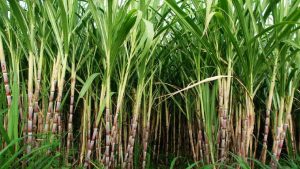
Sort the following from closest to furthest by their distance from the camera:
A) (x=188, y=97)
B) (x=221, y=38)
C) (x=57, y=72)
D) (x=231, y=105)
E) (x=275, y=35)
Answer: (x=275, y=35) < (x=57, y=72) < (x=221, y=38) < (x=231, y=105) < (x=188, y=97)

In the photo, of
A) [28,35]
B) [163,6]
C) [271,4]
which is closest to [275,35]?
[271,4]

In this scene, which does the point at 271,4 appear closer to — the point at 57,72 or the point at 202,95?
the point at 202,95

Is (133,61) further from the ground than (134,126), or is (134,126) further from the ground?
(133,61)

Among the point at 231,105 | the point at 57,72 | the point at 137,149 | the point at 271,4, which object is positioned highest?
the point at 271,4

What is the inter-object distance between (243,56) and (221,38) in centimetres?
20

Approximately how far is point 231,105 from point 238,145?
0.74 ft

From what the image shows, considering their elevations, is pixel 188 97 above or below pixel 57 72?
below

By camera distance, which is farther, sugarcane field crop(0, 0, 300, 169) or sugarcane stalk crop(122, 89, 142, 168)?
sugarcane stalk crop(122, 89, 142, 168)

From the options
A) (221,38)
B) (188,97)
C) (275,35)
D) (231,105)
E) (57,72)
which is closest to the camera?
(275,35)

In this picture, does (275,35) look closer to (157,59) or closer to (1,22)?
(157,59)

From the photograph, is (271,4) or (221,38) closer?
(271,4)

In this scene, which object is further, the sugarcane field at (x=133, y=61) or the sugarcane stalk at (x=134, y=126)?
the sugarcane stalk at (x=134, y=126)

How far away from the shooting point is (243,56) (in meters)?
1.36

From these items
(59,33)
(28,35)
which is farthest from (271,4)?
(28,35)
